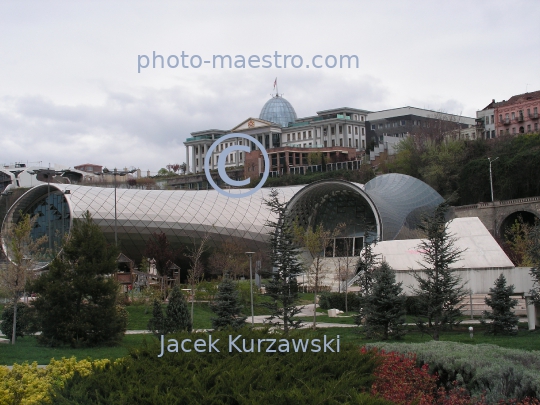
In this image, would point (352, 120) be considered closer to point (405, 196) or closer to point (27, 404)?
point (405, 196)

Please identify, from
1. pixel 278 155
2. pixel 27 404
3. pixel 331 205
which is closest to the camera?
pixel 27 404

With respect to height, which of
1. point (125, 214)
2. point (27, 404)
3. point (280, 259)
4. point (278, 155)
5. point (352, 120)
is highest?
point (352, 120)

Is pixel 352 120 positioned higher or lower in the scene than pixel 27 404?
higher

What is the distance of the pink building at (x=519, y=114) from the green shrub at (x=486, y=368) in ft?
185

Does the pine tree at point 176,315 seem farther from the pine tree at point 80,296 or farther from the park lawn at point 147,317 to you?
the park lawn at point 147,317

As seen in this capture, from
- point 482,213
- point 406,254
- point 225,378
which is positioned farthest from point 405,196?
point 225,378

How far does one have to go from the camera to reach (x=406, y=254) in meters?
27.2

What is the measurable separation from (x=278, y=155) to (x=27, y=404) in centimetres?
5805

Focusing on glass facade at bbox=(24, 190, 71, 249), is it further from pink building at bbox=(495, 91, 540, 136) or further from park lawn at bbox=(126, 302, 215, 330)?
pink building at bbox=(495, 91, 540, 136)

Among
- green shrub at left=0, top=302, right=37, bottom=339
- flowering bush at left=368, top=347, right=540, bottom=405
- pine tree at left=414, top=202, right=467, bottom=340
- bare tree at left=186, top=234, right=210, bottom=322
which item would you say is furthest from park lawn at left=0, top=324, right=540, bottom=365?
bare tree at left=186, top=234, right=210, bottom=322

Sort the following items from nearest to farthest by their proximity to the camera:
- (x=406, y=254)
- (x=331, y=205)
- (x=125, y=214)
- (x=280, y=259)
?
(x=280, y=259) → (x=406, y=254) → (x=125, y=214) → (x=331, y=205)

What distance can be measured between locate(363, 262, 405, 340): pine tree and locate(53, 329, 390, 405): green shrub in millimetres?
9370

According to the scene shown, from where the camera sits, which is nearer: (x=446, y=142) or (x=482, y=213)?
(x=482, y=213)

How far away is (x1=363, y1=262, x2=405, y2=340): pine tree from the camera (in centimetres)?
1836
